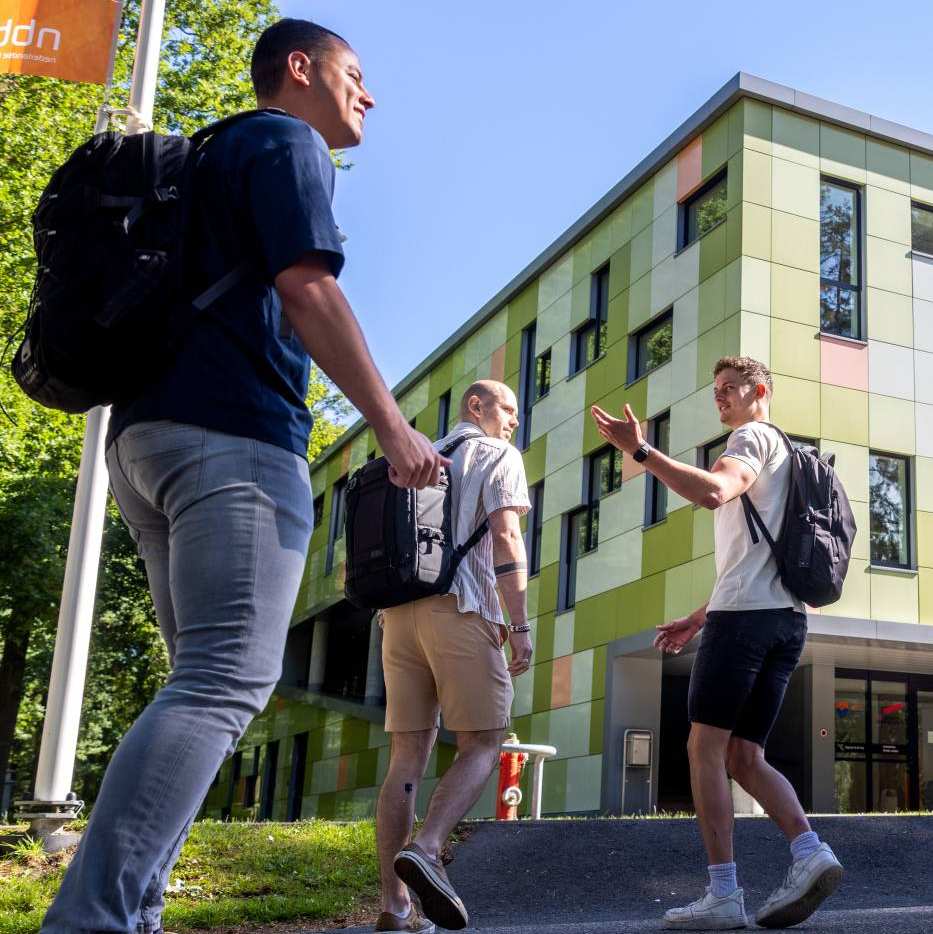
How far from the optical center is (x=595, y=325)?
27344mm

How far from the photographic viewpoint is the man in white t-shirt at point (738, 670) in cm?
472

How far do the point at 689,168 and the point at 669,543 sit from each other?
7.15m

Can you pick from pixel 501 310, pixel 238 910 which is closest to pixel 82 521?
pixel 238 910

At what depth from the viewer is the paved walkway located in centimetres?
644

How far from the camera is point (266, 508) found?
8.23 feet

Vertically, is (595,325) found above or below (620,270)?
below

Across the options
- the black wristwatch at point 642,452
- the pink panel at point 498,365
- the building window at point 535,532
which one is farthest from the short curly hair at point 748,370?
the pink panel at point 498,365

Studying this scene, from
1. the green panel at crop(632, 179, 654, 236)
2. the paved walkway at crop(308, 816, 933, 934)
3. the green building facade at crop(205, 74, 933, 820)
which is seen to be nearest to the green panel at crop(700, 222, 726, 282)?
the green building facade at crop(205, 74, 933, 820)

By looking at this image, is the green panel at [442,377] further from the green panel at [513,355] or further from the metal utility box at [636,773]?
the metal utility box at [636,773]

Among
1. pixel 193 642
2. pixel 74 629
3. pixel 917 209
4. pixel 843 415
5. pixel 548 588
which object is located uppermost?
pixel 917 209

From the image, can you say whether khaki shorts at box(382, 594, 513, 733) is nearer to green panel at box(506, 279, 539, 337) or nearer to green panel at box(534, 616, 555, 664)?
green panel at box(534, 616, 555, 664)

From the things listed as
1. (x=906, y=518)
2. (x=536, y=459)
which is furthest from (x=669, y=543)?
(x=536, y=459)

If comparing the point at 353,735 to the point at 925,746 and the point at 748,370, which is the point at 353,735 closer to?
the point at 925,746

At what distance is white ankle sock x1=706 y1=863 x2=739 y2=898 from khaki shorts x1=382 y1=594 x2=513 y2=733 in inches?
38.7
